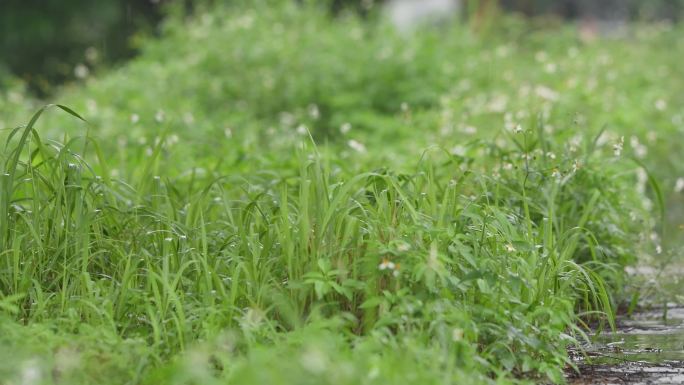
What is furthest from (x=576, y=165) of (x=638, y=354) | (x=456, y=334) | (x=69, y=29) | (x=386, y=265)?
(x=69, y=29)

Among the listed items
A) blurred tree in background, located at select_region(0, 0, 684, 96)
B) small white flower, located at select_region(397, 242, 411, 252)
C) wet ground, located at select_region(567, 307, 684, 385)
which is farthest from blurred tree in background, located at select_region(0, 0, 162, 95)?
small white flower, located at select_region(397, 242, 411, 252)

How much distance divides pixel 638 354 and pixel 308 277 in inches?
54.6

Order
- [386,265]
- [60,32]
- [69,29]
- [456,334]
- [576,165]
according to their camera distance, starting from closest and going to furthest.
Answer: [456,334] < [386,265] < [576,165] < [60,32] < [69,29]

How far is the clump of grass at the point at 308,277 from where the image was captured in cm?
357

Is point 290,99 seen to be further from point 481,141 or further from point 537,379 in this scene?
point 537,379

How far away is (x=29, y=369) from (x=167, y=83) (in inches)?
353

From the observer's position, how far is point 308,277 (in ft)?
12.8

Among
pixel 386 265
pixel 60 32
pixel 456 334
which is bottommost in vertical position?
pixel 60 32

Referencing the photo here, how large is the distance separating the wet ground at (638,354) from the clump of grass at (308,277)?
0.13m

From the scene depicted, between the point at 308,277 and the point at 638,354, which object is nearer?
the point at 308,277

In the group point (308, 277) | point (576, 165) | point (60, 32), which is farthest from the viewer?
point (60, 32)

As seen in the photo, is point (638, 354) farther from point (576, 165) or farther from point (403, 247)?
point (403, 247)

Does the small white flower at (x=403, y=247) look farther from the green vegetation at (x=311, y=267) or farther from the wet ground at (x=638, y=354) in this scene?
the wet ground at (x=638, y=354)

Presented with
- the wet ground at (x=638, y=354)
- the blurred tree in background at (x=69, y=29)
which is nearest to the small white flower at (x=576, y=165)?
the wet ground at (x=638, y=354)
